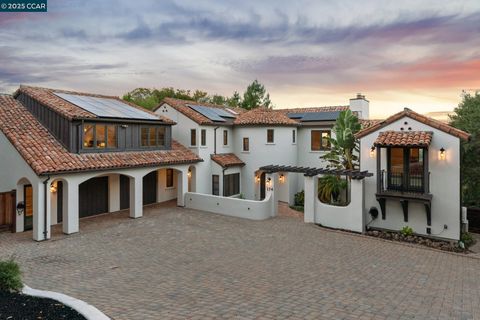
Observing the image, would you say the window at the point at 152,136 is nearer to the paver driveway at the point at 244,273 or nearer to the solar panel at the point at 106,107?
the solar panel at the point at 106,107

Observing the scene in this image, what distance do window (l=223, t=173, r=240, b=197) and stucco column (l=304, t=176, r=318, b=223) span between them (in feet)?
24.9

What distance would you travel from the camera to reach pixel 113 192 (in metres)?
20.4

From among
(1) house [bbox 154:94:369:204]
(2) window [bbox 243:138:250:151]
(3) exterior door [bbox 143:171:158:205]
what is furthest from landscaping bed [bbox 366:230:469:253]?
(3) exterior door [bbox 143:171:158:205]

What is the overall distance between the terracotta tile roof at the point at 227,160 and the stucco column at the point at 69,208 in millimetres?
10580

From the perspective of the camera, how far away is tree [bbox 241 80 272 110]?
55.8 metres

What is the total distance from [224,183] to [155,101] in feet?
112

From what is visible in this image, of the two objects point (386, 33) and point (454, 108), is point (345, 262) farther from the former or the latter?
point (454, 108)

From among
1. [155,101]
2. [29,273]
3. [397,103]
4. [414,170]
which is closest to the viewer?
[29,273]

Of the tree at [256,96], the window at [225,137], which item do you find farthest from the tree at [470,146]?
the tree at [256,96]

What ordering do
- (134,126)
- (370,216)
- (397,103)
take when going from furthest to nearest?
(397,103) → (134,126) → (370,216)

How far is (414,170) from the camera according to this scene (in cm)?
1645

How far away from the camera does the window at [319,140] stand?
2609cm

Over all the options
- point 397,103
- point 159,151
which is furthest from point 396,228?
point 397,103

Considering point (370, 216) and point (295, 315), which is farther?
point (370, 216)
